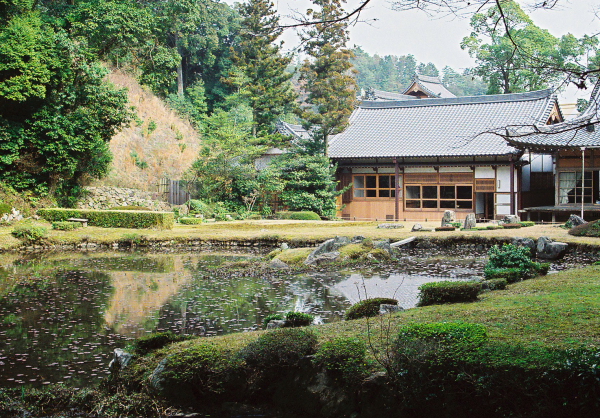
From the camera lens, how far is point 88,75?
26297 mm

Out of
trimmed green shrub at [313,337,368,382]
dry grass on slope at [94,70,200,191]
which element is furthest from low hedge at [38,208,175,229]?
trimmed green shrub at [313,337,368,382]

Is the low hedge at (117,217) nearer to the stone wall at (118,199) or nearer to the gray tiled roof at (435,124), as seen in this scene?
the stone wall at (118,199)

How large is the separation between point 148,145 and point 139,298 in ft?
78.9

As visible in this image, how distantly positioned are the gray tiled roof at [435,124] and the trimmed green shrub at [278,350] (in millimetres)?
22144

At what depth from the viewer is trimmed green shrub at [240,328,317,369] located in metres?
6.16

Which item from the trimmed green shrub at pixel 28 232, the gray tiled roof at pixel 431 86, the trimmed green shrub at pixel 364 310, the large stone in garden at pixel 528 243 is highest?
the gray tiled roof at pixel 431 86

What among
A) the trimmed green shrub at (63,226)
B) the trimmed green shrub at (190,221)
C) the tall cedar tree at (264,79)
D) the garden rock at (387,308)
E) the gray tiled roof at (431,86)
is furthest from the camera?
the gray tiled roof at (431,86)

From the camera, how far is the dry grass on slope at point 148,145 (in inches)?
1272

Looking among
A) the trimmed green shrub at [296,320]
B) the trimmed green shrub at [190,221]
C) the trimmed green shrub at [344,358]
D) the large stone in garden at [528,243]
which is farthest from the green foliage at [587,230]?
the trimmed green shrub at [190,221]

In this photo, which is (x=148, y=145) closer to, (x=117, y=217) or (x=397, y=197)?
(x=117, y=217)

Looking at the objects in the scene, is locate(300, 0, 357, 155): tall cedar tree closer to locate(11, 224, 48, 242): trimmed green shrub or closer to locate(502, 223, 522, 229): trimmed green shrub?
locate(502, 223, 522, 229): trimmed green shrub

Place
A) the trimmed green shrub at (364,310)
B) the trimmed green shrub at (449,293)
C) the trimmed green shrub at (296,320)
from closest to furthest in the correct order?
the trimmed green shrub at (296,320) < the trimmed green shrub at (364,310) < the trimmed green shrub at (449,293)

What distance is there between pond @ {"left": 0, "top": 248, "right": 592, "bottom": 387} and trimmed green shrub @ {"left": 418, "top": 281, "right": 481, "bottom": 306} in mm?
Answer: 1138

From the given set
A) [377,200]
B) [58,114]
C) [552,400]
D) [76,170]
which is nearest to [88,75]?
[58,114]
